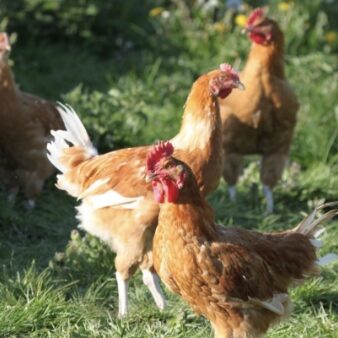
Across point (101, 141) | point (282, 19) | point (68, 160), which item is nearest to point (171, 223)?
point (68, 160)

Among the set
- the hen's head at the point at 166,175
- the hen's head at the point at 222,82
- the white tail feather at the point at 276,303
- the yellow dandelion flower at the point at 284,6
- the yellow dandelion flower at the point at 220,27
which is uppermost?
the hen's head at the point at 222,82

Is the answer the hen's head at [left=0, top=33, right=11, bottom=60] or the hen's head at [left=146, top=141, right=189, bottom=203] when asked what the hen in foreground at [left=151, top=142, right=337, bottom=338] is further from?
the hen's head at [left=0, top=33, right=11, bottom=60]

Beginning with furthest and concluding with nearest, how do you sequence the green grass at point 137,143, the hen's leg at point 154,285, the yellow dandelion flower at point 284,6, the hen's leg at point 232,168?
the yellow dandelion flower at point 284,6, the hen's leg at point 232,168, the hen's leg at point 154,285, the green grass at point 137,143

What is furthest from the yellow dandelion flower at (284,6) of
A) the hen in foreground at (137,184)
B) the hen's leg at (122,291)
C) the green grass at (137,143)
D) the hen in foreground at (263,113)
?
the hen's leg at (122,291)

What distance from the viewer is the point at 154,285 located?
5.77 meters

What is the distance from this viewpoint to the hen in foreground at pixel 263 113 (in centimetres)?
733

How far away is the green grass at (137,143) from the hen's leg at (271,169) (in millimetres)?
112

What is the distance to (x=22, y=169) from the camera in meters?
7.36

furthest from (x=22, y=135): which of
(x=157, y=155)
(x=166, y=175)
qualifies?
(x=166, y=175)

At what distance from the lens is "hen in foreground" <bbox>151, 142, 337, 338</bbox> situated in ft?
15.5

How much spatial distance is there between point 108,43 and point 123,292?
218 inches

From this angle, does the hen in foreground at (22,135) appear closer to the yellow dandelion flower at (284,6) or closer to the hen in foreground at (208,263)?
the hen in foreground at (208,263)

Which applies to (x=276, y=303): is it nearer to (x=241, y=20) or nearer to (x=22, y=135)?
(x=22, y=135)

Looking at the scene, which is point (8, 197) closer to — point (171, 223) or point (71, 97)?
point (71, 97)
